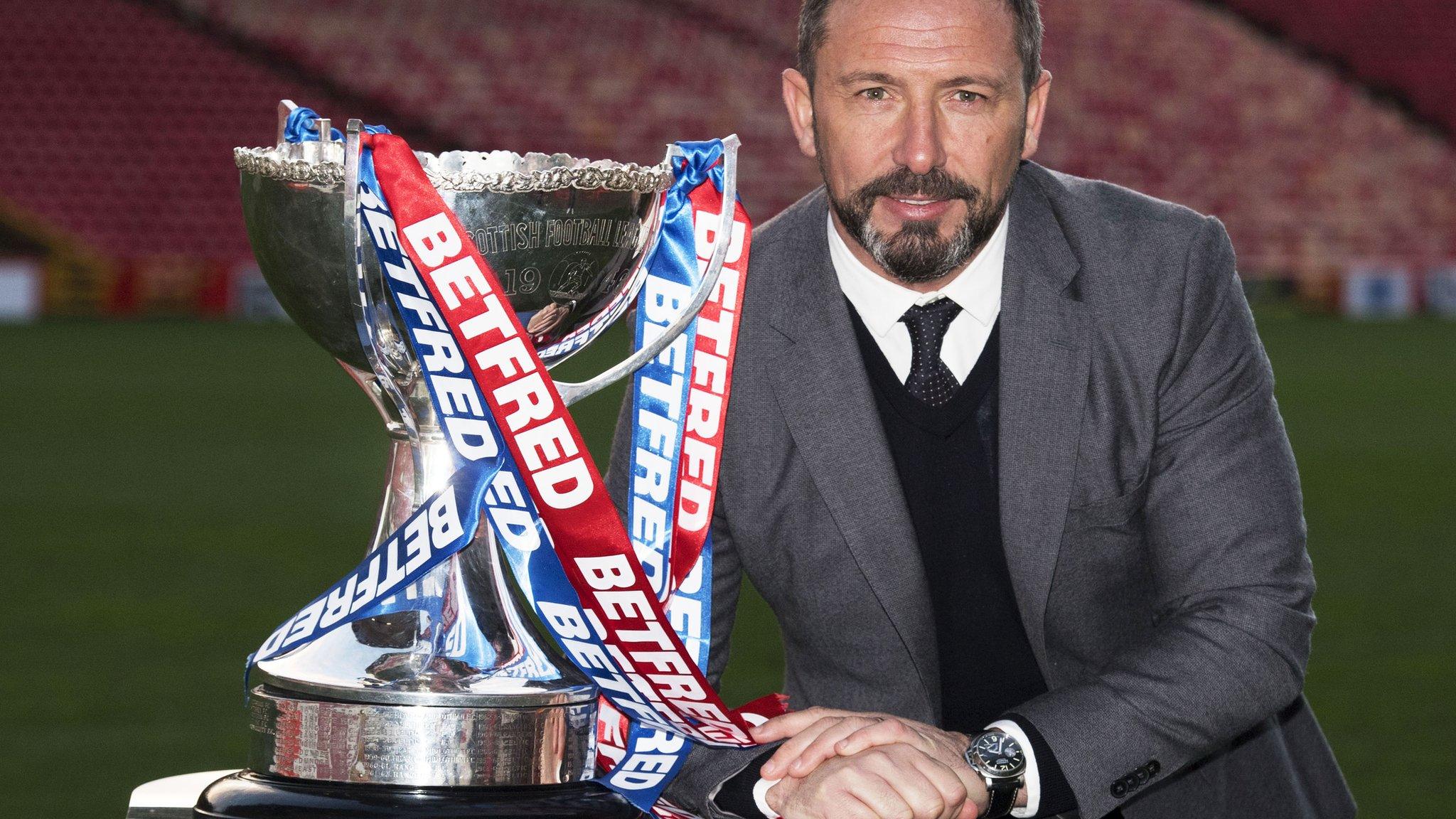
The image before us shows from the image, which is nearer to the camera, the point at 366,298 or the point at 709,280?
the point at 366,298

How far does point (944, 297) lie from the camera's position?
152 cm

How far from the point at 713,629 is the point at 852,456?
0.19 metres

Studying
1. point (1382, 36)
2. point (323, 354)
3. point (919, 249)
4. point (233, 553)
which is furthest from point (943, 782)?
point (1382, 36)

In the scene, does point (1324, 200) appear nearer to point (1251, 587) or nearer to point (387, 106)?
point (387, 106)

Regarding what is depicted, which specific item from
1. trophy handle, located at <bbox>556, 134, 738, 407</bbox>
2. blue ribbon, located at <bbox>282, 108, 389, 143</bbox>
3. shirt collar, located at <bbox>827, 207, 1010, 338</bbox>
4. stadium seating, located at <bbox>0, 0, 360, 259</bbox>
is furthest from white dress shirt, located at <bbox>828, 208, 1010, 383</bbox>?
stadium seating, located at <bbox>0, 0, 360, 259</bbox>

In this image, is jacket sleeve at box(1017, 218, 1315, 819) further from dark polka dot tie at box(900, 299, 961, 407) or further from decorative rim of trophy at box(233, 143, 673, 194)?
decorative rim of trophy at box(233, 143, 673, 194)

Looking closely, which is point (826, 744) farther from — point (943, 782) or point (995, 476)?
point (995, 476)

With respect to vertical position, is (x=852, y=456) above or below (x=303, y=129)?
below

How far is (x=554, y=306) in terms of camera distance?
1109 mm

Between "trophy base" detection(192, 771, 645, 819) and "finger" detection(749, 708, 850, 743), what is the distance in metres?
0.19

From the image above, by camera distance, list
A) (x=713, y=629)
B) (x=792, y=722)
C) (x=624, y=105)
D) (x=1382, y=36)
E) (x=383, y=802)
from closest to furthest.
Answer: (x=383, y=802) → (x=792, y=722) → (x=713, y=629) → (x=624, y=105) → (x=1382, y=36)

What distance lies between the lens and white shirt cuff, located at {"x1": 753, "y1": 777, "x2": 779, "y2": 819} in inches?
50.6

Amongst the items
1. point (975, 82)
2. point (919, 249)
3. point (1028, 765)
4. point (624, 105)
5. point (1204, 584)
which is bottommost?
point (1028, 765)

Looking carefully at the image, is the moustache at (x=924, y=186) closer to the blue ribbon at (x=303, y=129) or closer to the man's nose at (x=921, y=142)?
the man's nose at (x=921, y=142)
